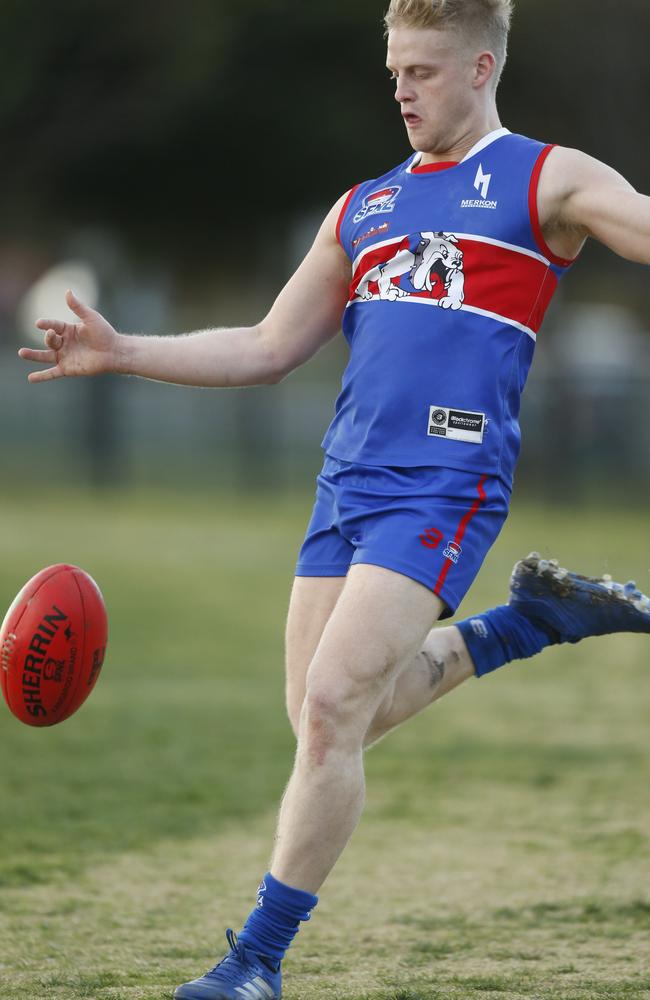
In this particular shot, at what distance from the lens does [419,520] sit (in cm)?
374

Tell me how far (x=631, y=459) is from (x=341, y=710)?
18.4 metres

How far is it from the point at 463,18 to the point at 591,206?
0.61 metres

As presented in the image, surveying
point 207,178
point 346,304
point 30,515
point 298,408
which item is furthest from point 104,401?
point 346,304

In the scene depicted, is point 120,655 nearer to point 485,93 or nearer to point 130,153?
point 485,93

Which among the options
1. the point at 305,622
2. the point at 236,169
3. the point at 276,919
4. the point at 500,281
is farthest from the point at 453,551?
the point at 236,169

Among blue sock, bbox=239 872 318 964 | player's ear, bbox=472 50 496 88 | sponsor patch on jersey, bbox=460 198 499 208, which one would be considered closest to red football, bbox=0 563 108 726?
blue sock, bbox=239 872 318 964

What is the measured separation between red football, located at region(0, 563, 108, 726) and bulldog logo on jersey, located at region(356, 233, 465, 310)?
1329mm

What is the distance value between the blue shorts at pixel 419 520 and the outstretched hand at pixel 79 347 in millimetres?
736

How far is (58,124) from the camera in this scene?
952 inches

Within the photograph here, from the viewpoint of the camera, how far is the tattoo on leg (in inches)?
173

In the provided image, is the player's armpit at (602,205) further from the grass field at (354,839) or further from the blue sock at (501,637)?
the grass field at (354,839)

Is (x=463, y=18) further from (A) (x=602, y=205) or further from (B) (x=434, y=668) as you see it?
(B) (x=434, y=668)

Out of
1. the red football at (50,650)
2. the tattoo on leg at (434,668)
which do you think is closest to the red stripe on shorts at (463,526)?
the tattoo on leg at (434,668)

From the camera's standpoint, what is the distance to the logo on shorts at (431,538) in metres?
3.72
